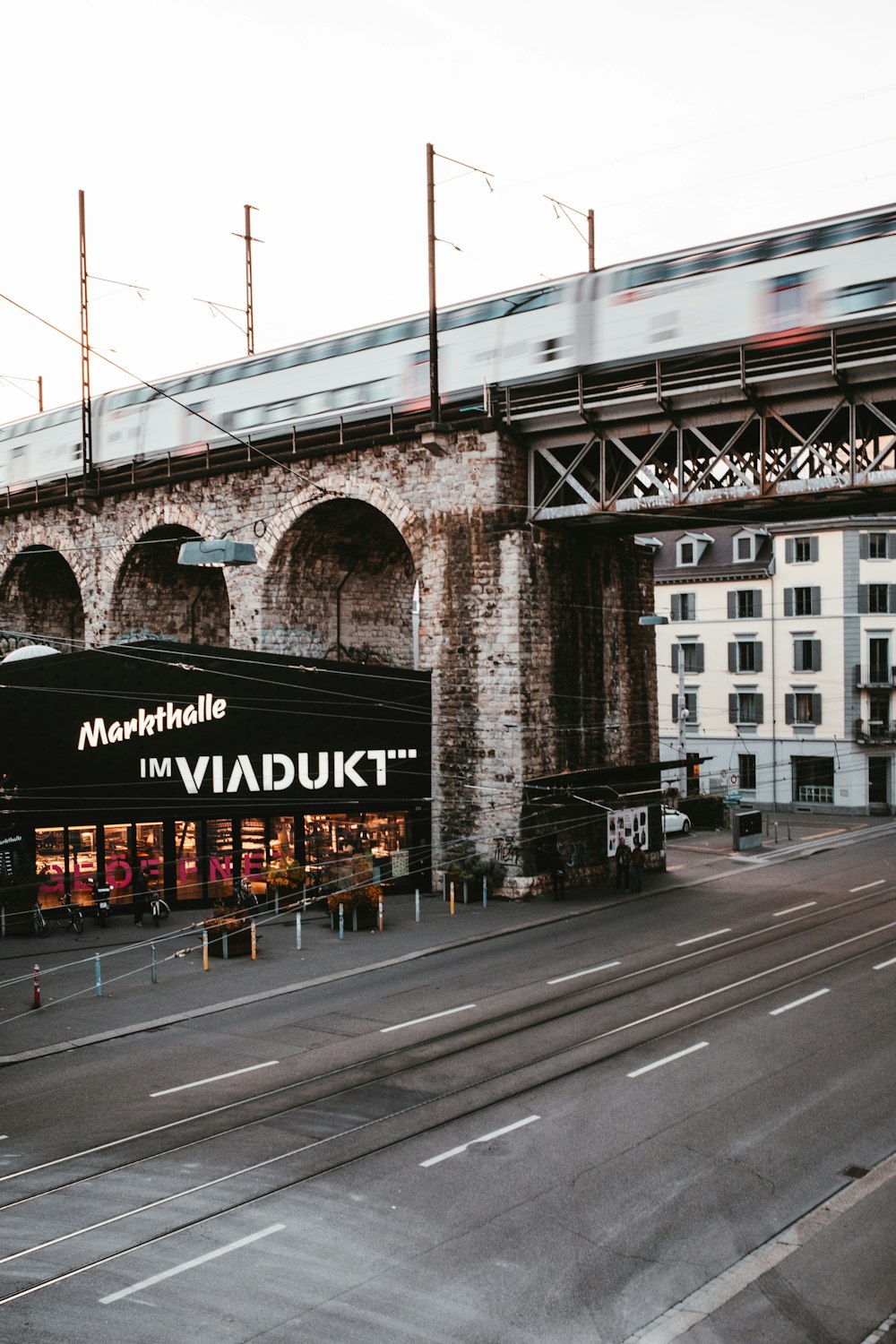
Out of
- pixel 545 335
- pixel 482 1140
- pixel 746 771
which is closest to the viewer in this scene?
pixel 482 1140

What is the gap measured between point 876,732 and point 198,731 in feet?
109

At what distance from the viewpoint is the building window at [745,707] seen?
54.7m

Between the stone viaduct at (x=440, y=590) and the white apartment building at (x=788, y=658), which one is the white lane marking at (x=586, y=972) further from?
the white apartment building at (x=788, y=658)

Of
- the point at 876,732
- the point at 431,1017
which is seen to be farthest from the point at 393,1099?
the point at 876,732

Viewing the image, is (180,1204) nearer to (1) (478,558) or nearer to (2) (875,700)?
(1) (478,558)

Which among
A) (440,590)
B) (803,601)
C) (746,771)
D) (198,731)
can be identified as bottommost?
(746,771)

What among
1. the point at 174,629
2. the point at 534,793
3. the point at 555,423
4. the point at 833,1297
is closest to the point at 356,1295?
the point at 833,1297

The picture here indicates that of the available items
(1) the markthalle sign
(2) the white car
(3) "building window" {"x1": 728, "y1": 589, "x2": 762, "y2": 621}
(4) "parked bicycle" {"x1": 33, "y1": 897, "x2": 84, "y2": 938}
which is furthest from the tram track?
(3) "building window" {"x1": 728, "y1": 589, "x2": 762, "y2": 621}

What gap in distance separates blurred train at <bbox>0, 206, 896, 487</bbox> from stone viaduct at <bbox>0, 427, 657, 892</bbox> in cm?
180

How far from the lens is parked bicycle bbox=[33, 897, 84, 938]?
26859 millimetres

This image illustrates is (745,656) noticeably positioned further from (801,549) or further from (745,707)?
(801,549)

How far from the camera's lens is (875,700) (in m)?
52.2

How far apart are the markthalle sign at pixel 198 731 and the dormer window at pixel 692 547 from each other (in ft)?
91.5

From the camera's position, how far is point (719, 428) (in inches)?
1193
